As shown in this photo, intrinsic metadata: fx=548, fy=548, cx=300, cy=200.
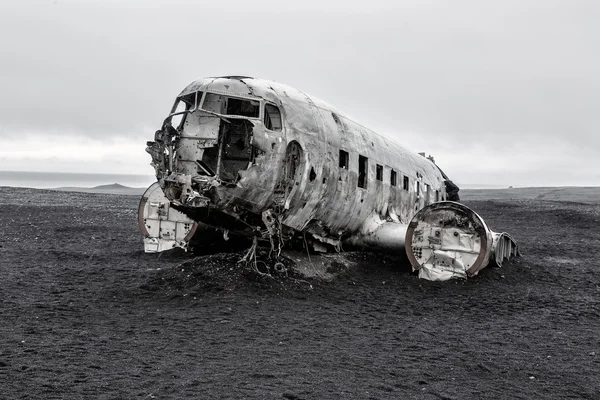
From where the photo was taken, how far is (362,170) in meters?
15.6

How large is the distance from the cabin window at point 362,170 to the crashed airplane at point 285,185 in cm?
3

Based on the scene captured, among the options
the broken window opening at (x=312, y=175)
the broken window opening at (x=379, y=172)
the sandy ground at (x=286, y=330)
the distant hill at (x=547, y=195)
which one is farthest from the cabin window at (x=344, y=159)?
the distant hill at (x=547, y=195)

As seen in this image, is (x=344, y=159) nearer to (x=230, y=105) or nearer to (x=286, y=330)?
(x=230, y=105)

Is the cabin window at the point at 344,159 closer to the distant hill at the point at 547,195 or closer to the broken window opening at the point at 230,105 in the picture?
the broken window opening at the point at 230,105

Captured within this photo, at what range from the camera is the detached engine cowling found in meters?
14.1

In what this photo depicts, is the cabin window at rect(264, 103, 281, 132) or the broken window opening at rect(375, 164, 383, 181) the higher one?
the cabin window at rect(264, 103, 281, 132)

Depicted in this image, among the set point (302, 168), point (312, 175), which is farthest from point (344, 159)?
point (302, 168)

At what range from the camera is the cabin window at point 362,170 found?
15422 mm

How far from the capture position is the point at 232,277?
1268 cm

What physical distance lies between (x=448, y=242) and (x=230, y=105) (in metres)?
6.69

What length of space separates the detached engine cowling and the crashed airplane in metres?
0.03

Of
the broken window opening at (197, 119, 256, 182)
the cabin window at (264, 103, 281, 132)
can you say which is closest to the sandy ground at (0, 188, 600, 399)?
the broken window opening at (197, 119, 256, 182)

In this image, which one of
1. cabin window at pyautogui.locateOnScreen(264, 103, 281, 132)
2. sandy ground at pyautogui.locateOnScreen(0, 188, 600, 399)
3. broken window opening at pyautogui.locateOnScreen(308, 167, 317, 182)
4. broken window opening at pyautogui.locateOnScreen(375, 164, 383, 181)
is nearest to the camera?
sandy ground at pyautogui.locateOnScreen(0, 188, 600, 399)

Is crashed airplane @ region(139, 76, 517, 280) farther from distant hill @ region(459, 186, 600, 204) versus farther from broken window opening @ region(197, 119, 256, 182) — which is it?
distant hill @ region(459, 186, 600, 204)
